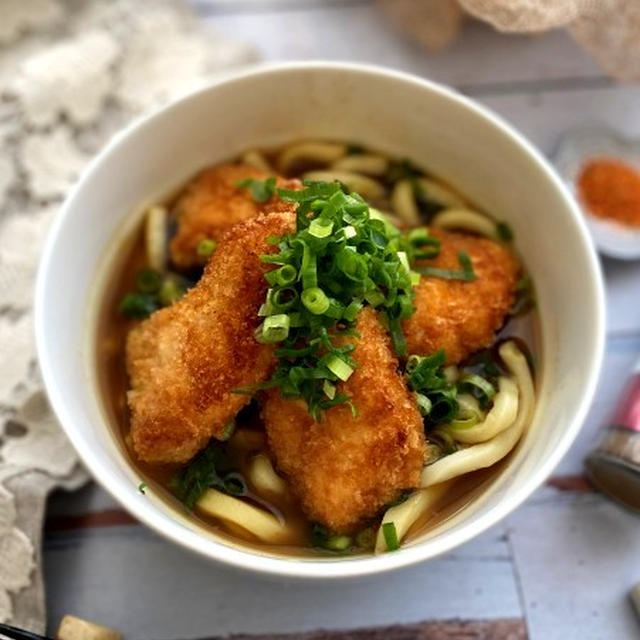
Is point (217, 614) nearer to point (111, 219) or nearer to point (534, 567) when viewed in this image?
point (534, 567)

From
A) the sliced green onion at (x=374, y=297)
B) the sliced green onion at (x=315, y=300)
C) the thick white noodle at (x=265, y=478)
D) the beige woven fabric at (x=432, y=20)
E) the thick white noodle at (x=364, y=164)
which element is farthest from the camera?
the beige woven fabric at (x=432, y=20)

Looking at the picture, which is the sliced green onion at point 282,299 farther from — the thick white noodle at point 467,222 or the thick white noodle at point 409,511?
the thick white noodle at point 467,222

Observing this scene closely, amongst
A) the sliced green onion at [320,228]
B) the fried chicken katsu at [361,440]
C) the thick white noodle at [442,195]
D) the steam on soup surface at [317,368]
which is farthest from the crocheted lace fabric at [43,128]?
the sliced green onion at [320,228]

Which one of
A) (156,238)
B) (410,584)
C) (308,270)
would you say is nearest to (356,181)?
(156,238)

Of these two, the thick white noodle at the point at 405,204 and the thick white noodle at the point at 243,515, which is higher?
the thick white noodle at the point at 405,204

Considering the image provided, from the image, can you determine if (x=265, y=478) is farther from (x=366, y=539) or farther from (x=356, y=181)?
(x=356, y=181)

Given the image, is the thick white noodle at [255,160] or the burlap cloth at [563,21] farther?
the burlap cloth at [563,21]

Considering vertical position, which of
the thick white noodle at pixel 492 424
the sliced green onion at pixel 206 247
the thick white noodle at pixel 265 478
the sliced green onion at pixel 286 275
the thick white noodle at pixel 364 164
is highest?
the sliced green onion at pixel 286 275
